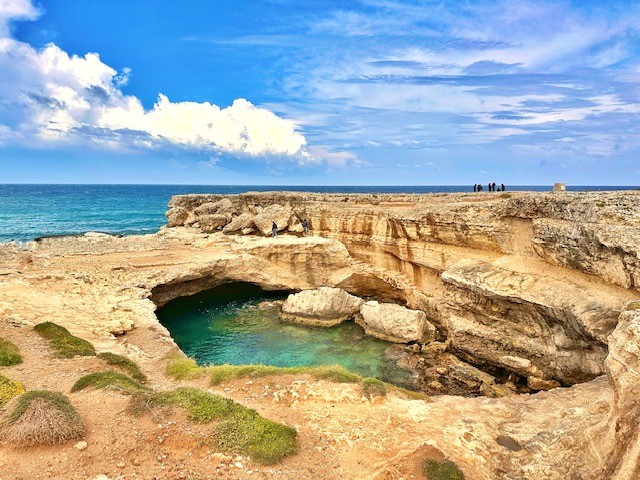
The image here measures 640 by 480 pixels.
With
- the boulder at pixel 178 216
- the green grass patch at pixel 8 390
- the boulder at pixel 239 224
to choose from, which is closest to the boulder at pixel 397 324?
the boulder at pixel 239 224

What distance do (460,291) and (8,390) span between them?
66.2 feet

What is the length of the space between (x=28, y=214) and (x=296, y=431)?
8973cm

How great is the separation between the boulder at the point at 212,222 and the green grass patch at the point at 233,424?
1196 inches

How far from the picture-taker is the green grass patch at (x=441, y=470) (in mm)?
9305

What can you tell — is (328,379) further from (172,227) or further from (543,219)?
(172,227)

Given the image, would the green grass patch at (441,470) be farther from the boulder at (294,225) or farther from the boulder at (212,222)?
the boulder at (212,222)

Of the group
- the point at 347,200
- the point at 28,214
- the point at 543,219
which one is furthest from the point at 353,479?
the point at 28,214

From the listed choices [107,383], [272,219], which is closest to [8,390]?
[107,383]

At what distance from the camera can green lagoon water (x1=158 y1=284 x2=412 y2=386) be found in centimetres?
2278

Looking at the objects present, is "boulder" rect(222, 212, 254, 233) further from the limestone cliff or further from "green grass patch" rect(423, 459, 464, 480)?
"green grass patch" rect(423, 459, 464, 480)

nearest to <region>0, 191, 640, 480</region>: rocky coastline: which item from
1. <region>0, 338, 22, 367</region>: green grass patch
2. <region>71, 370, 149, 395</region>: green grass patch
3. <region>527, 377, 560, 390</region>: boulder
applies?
<region>527, 377, 560, 390</region>: boulder

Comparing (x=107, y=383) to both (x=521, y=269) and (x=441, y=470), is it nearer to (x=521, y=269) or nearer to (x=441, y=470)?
(x=441, y=470)

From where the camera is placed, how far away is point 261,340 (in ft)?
84.1

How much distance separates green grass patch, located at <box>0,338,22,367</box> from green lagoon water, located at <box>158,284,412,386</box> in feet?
30.8
